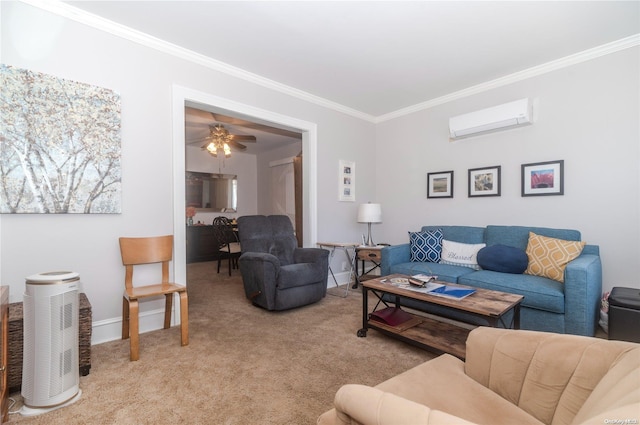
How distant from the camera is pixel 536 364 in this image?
1067mm

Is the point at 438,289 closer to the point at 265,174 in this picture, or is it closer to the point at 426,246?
the point at 426,246

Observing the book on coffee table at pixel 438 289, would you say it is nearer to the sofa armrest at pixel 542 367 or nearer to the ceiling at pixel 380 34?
the sofa armrest at pixel 542 367

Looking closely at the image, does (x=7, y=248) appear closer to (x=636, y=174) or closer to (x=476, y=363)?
(x=476, y=363)

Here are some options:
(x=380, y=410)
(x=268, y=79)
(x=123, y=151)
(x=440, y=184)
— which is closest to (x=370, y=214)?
(x=440, y=184)

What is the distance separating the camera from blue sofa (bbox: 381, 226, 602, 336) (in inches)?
89.0

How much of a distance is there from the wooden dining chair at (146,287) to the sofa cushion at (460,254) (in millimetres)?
2768

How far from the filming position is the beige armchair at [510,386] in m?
0.73

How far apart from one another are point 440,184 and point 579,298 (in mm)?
2174

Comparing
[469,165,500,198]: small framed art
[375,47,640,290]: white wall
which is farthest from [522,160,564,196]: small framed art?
[469,165,500,198]: small framed art

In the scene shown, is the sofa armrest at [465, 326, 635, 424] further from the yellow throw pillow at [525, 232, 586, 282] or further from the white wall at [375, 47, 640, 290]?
the white wall at [375, 47, 640, 290]

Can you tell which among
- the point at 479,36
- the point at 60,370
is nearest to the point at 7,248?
the point at 60,370

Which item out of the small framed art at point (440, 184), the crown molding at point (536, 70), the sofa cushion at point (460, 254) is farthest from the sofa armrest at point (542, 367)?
the crown molding at point (536, 70)

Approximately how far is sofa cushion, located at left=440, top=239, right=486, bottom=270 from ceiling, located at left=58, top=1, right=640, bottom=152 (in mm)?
1965

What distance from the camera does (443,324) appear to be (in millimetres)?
2551
